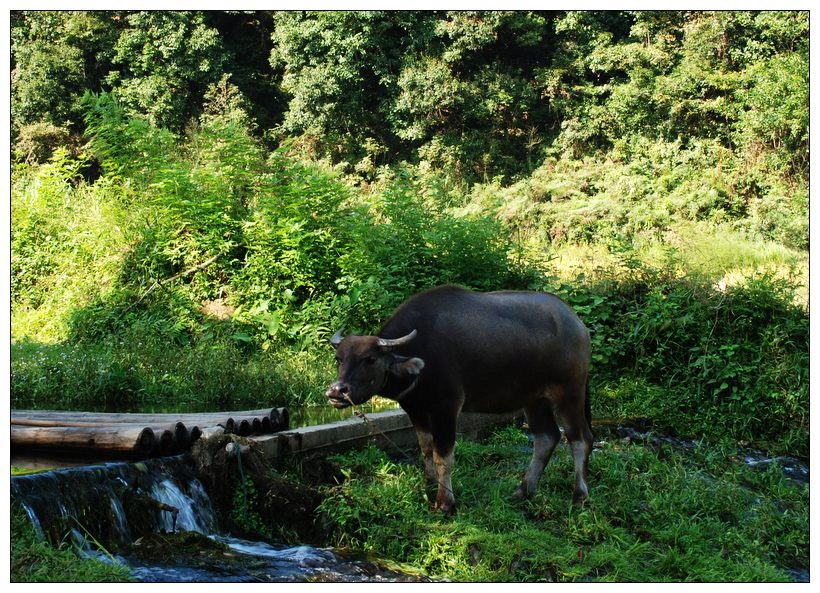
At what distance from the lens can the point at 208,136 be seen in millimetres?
16562

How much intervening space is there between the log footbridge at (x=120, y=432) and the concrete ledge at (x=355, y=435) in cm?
37

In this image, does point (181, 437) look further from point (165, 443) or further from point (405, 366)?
point (405, 366)

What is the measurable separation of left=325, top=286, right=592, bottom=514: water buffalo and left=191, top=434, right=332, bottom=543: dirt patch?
34.7 inches

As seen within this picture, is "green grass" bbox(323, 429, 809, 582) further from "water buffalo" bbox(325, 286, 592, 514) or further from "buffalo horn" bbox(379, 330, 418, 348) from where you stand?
"buffalo horn" bbox(379, 330, 418, 348)

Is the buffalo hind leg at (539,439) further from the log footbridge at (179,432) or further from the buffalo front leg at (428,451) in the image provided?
the buffalo front leg at (428,451)

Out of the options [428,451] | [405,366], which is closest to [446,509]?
[428,451]

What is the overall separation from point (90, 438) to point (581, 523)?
11.8 ft

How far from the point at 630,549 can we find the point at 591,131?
18119 mm

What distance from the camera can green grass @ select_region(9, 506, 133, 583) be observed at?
14.9 ft

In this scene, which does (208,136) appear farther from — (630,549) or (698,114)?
(630,549)

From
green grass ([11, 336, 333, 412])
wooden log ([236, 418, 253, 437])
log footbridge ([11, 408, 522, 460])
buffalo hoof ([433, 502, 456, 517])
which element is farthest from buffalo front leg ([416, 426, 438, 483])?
green grass ([11, 336, 333, 412])

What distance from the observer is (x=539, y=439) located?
689 centimetres

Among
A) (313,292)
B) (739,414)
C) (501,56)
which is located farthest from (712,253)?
(501,56)

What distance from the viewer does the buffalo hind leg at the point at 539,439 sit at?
265 inches
